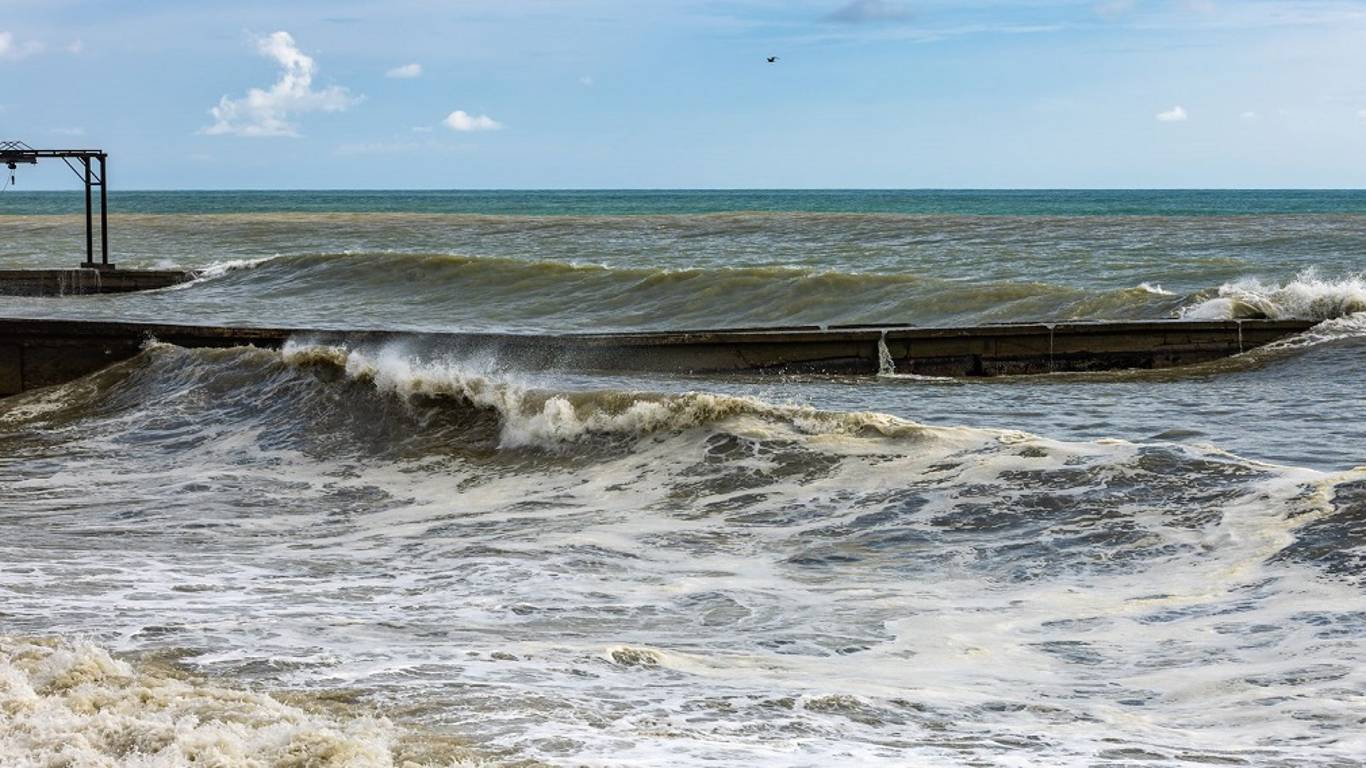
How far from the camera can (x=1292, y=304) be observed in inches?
758

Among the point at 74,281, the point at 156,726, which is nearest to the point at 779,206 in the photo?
the point at 74,281

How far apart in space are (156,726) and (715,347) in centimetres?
1091

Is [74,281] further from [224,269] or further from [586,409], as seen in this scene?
[586,409]

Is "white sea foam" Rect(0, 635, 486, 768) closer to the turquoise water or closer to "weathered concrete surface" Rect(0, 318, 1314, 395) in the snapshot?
"weathered concrete surface" Rect(0, 318, 1314, 395)

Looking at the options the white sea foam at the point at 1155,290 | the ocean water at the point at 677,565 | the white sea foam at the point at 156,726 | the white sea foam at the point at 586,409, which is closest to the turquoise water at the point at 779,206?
the white sea foam at the point at 1155,290

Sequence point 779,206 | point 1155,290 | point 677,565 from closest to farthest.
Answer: point 677,565
point 1155,290
point 779,206

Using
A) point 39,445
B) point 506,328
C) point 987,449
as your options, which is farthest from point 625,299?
point 987,449

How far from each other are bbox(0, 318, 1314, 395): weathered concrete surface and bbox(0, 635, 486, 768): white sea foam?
9.59 m

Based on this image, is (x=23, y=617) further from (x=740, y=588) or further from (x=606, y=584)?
(x=740, y=588)

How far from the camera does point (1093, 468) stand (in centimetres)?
957

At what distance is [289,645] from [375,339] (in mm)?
9212

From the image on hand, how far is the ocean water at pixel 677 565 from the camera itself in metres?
5.26

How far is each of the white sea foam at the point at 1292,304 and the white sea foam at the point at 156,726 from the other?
51.5ft

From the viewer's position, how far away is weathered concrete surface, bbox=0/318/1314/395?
603 inches
